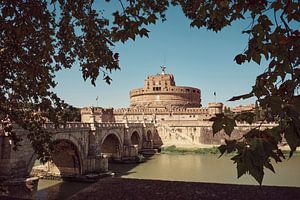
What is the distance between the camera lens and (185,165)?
1095 inches

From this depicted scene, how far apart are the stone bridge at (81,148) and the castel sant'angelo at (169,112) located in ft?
12.0

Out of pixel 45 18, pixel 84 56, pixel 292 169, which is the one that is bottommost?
pixel 292 169

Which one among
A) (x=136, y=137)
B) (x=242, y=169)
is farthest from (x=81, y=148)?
(x=242, y=169)

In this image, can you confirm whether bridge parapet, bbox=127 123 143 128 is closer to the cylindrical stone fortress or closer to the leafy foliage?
the cylindrical stone fortress

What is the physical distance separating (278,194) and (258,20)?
467cm

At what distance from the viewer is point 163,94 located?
56781mm

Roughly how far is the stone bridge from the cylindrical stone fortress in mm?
14877

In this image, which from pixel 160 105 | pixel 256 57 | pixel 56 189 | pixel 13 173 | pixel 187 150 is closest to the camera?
pixel 256 57

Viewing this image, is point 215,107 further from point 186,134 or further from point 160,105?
point 160,105

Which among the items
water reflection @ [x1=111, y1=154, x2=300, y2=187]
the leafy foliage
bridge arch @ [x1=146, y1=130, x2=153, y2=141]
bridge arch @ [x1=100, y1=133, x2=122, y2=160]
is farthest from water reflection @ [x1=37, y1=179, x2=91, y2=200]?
bridge arch @ [x1=146, y1=130, x2=153, y2=141]

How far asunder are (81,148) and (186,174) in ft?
27.8

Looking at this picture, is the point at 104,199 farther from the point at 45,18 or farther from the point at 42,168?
the point at 42,168

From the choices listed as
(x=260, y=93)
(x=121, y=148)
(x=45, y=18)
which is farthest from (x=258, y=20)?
(x=121, y=148)

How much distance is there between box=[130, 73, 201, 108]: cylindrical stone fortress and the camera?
5656cm
